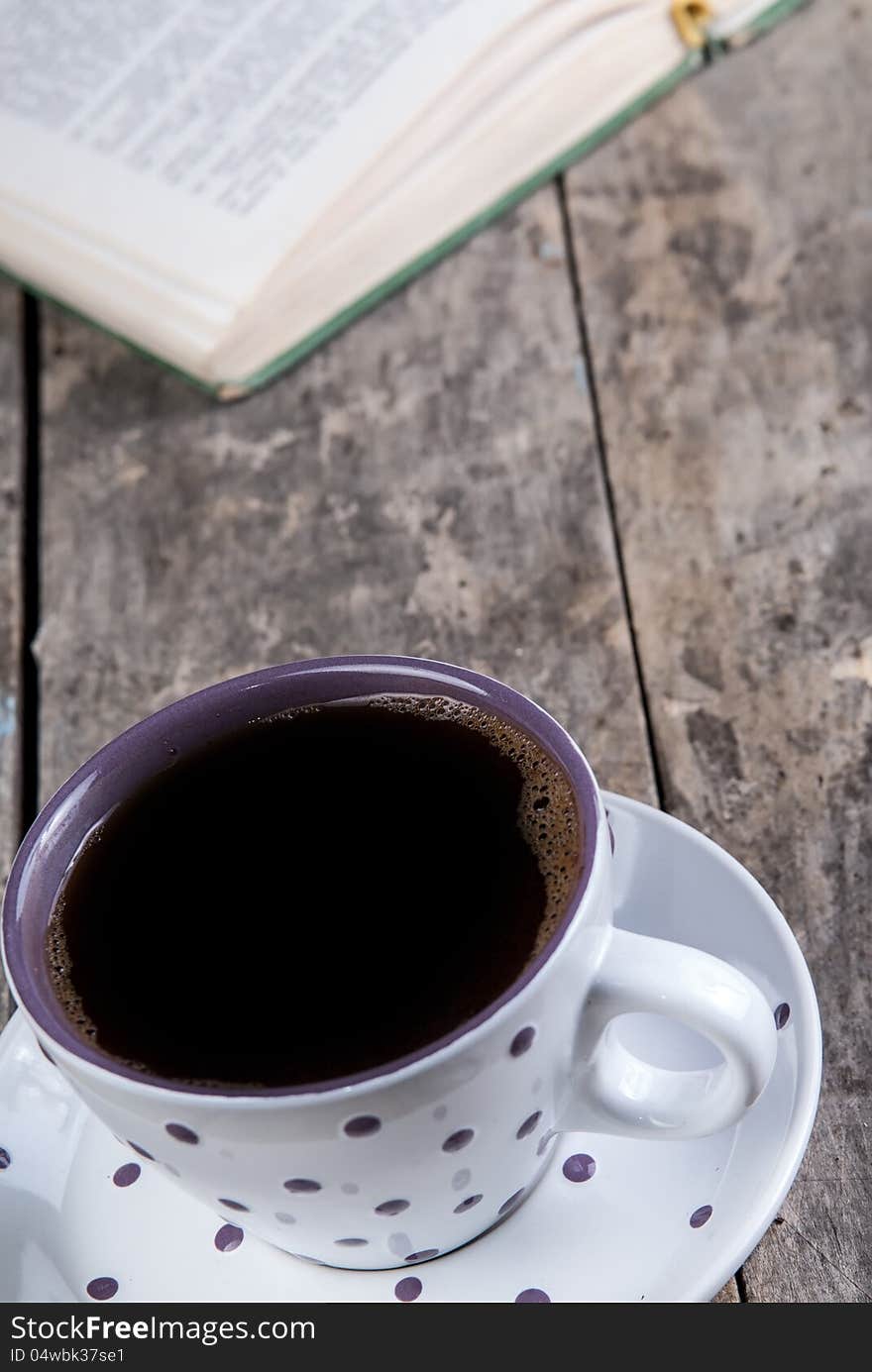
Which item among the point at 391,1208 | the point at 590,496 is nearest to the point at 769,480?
the point at 590,496

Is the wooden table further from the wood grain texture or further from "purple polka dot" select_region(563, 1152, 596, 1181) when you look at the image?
"purple polka dot" select_region(563, 1152, 596, 1181)

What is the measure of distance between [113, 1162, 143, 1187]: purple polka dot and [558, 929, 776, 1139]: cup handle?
0.50ft

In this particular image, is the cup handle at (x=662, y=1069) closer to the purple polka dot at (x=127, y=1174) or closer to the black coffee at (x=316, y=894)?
the black coffee at (x=316, y=894)

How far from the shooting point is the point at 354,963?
1.51ft

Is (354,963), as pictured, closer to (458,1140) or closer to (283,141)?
(458,1140)

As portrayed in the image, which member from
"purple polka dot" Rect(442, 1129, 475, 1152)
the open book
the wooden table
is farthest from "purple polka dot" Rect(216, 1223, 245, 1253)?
the open book

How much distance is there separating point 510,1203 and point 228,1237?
10 cm

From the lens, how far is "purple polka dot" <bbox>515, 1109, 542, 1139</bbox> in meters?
0.45

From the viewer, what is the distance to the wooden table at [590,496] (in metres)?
0.67

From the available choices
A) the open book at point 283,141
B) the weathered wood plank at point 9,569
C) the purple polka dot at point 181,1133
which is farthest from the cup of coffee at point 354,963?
the open book at point 283,141

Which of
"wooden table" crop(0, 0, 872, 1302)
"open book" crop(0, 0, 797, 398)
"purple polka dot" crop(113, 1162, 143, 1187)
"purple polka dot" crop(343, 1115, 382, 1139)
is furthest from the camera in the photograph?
"open book" crop(0, 0, 797, 398)
